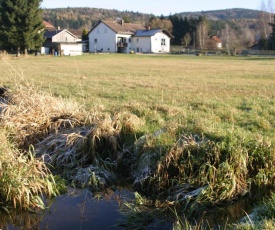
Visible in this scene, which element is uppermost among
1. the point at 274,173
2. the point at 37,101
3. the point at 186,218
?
the point at 37,101

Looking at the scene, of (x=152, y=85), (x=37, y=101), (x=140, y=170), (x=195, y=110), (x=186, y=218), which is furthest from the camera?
(x=152, y=85)

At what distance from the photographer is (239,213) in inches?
255

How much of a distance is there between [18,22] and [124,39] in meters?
34.4

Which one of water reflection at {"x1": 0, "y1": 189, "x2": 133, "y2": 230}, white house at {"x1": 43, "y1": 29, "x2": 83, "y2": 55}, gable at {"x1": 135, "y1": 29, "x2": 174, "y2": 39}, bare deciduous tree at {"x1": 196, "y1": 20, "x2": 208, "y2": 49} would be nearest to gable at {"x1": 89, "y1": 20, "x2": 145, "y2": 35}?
gable at {"x1": 135, "y1": 29, "x2": 174, "y2": 39}

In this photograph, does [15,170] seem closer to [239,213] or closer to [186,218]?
[186,218]

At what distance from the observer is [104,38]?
277ft

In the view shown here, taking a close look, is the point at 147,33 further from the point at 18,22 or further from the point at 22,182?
the point at 22,182

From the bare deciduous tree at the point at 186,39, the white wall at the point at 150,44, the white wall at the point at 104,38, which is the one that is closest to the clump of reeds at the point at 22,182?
the white wall at the point at 104,38

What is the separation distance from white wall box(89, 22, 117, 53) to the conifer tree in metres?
29.8

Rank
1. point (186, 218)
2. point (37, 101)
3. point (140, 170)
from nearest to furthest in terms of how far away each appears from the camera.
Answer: point (186, 218)
point (140, 170)
point (37, 101)

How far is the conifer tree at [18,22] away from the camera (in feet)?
175

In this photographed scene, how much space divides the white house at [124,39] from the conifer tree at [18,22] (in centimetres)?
2982

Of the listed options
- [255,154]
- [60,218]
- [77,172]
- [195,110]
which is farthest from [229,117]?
[60,218]

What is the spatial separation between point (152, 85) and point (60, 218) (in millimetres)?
12268
